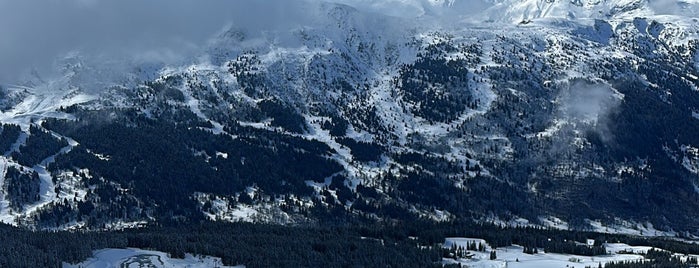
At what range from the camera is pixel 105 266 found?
198m

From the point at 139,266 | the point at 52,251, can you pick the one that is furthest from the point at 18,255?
the point at 139,266

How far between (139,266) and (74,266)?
15.1 meters

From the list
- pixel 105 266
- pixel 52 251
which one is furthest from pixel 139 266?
pixel 52 251

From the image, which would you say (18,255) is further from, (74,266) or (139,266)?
(139,266)

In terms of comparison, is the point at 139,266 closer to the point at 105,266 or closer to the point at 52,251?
the point at 105,266

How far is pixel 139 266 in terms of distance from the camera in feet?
655

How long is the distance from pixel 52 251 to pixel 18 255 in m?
9.13

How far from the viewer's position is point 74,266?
19175cm

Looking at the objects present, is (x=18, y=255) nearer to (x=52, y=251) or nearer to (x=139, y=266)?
(x=52, y=251)

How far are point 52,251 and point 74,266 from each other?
1042cm

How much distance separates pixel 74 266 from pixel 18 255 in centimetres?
1275

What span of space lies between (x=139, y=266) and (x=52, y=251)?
20628 mm

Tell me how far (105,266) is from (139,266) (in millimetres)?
7801

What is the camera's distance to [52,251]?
198625 mm
